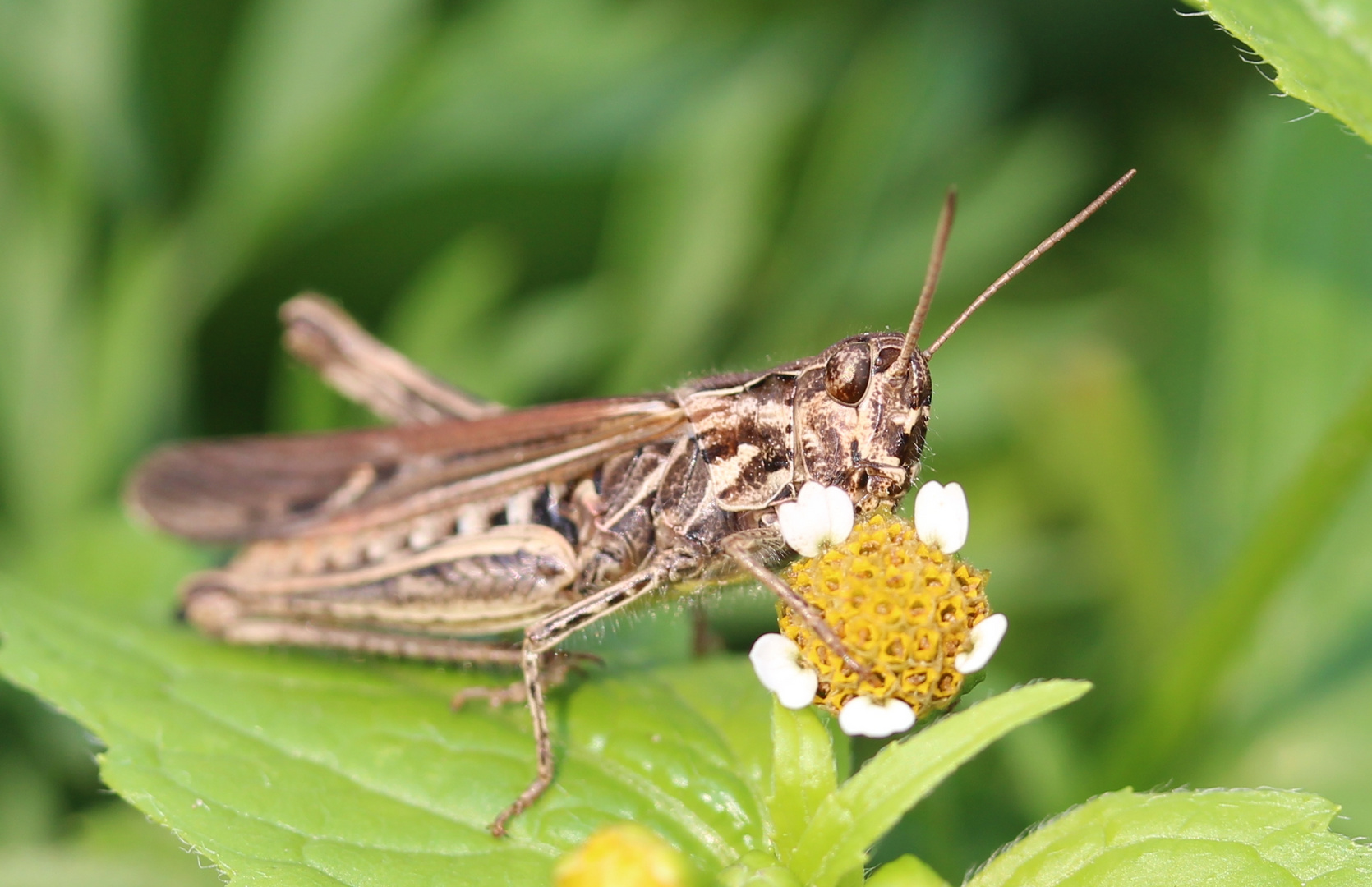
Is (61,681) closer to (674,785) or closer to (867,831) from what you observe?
(674,785)

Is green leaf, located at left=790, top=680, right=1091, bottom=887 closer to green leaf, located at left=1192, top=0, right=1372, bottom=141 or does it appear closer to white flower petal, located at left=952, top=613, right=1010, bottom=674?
white flower petal, located at left=952, top=613, right=1010, bottom=674

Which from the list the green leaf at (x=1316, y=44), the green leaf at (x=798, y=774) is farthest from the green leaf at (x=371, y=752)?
the green leaf at (x=1316, y=44)

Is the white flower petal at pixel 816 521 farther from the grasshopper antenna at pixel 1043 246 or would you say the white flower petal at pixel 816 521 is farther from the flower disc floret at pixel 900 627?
the grasshopper antenna at pixel 1043 246

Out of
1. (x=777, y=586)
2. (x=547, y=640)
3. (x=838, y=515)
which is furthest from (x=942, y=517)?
(x=547, y=640)

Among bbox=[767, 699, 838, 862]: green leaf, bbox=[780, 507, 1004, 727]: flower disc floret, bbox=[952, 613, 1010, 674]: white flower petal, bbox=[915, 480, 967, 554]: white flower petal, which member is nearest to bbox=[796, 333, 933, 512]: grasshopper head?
bbox=[915, 480, 967, 554]: white flower petal

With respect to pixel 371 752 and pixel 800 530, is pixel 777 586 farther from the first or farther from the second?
pixel 371 752
